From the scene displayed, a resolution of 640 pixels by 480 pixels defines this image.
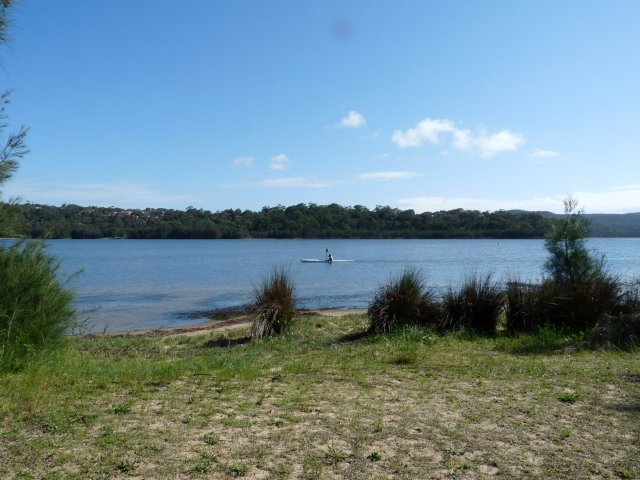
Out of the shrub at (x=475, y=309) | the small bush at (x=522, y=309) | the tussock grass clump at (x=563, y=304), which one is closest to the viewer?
the tussock grass clump at (x=563, y=304)

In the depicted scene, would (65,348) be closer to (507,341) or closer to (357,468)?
(357,468)

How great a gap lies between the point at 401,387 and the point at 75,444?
11.5 feet

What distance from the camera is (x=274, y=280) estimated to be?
13.8 m

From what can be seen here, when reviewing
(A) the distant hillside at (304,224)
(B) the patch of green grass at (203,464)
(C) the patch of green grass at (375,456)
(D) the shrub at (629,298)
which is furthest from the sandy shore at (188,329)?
(A) the distant hillside at (304,224)

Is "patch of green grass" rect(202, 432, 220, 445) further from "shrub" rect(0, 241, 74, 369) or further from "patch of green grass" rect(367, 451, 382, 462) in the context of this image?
"shrub" rect(0, 241, 74, 369)

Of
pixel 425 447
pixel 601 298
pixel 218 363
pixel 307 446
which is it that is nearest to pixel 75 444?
pixel 307 446

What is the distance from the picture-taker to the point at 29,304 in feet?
23.6

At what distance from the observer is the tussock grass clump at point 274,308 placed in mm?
13117

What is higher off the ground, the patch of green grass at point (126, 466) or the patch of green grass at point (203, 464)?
the patch of green grass at point (126, 466)

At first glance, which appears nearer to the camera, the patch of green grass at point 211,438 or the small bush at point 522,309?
the patch of green grass at point 211,438

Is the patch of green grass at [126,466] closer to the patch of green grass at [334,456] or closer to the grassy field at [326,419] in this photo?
the grassy field at [326,419]

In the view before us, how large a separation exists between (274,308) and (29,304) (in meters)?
6.69

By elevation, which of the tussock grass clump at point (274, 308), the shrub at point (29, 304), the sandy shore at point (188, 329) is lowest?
the sandy shore at point (188, 329)

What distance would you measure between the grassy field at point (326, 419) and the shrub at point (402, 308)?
408 cm
